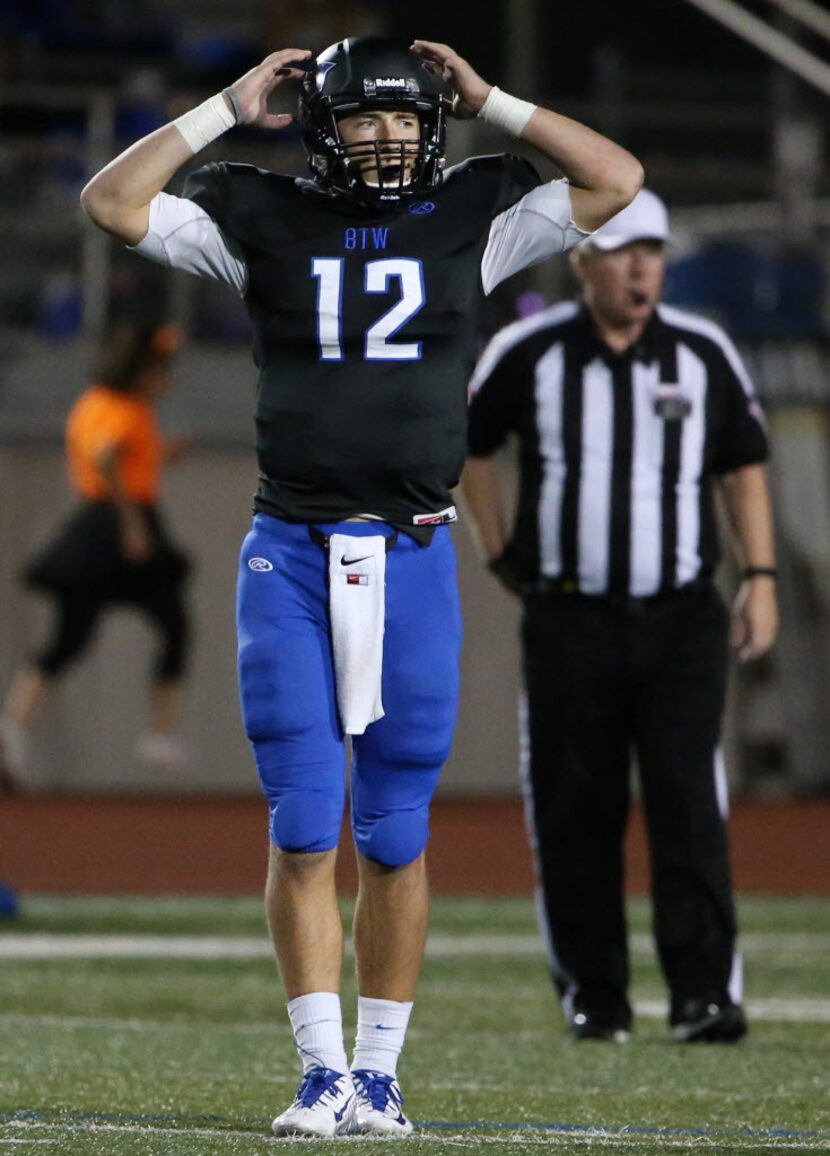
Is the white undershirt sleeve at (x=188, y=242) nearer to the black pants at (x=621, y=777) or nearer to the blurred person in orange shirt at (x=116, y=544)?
the black pants at (x=621, y=777)

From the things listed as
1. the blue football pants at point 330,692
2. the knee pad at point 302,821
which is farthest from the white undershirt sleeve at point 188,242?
the knee pad at point 302,821

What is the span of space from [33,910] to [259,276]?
4.19 metres

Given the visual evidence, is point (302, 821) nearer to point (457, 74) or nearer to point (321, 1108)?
point (321, 1108)

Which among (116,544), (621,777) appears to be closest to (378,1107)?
(621,777)

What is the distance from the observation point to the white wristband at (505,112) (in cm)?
350

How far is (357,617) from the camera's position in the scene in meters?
3.33

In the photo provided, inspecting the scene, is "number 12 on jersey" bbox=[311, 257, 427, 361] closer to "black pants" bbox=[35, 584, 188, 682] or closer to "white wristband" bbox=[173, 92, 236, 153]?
"white wristband" bbox=[173, 92, 236, 153]

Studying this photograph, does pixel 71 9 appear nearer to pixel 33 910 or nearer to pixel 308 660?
pixel 33 910

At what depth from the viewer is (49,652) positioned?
34.7ft

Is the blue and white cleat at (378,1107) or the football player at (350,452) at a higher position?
the football player at (350,452)

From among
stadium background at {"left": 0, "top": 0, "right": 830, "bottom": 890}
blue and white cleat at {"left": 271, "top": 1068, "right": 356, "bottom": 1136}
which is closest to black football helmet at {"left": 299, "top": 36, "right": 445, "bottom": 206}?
blue and white cleat at {"left": 271, "top": 1068, "right": 356, "bottom": 1136}

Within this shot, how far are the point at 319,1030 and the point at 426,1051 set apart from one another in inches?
50.1

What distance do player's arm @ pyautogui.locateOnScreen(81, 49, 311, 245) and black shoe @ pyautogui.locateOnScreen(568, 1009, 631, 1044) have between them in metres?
2.17

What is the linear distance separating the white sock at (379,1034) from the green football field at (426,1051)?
113 mm
